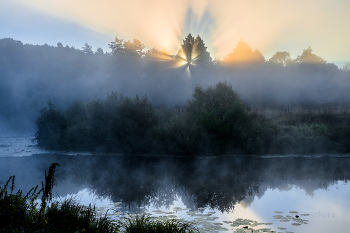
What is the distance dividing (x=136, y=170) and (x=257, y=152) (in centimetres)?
931

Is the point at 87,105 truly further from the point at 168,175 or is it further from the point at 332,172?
the point at 332,172

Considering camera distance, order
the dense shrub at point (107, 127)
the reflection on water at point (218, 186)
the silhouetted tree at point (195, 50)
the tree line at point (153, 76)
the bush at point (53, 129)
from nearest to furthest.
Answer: the reflection on water at point (218, 186) < the dense shrub at point (107, 127) < the bush at point (53, 129) < the tree line at point (153, 76) < the silhouetted tree at point (195, 50)

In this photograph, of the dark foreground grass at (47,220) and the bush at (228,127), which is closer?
the dark foreground grass at (47,220)

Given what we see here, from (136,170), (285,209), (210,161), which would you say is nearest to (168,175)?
(136,170)

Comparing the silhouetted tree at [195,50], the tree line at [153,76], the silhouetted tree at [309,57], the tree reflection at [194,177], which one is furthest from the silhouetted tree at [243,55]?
the tree reflection at [194,177]

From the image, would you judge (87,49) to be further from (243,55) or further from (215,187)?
(215,187)

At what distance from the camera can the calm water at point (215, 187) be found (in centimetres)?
904

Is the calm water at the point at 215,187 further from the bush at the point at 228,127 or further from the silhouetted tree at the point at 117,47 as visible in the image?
the silhouetted tree at the point at 117,47

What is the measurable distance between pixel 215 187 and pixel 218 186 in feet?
0.82

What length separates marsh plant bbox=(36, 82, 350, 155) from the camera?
2208 cm

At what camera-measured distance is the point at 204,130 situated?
22.0 metres

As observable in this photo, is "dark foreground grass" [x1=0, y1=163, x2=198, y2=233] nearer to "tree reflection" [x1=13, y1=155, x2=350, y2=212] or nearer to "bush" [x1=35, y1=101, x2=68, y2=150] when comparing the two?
"tree reflection" [x1=13, y1=155, x2=350, y2=212]

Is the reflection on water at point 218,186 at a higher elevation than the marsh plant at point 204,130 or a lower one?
lower

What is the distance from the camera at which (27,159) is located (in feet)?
77.9
